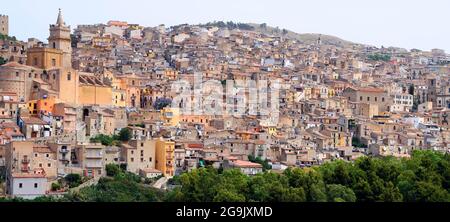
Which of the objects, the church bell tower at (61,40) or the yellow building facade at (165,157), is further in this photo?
the church bell tower at (61,40)

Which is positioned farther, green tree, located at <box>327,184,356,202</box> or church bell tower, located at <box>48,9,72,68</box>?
church bell tower, located at <box>48,9,72,68</box>

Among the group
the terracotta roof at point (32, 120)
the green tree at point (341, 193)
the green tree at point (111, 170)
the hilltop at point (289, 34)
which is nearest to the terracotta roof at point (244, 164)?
the green tree at point (111, 170)

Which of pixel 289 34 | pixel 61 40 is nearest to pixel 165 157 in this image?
pixel 61 40

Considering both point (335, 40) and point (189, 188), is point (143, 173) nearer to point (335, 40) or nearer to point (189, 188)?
point (189, 188)

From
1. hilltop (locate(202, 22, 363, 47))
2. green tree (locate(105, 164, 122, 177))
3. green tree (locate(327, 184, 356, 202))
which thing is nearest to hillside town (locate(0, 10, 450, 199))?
green tree (locate(105, 164, 122, 177))

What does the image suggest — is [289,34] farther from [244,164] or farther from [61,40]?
[244,164]

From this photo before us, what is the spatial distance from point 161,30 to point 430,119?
18645 mm

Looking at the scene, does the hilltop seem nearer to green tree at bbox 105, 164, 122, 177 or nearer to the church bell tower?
the church bell tower

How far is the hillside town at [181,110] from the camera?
59.6ft

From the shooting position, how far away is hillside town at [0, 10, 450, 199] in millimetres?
18156

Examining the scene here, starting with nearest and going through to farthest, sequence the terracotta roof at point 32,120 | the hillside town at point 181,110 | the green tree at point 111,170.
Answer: the green tree at point 111,170, the hillside town at point 181,110, the terracotta roof at point 32,120

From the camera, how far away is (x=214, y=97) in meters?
26.0

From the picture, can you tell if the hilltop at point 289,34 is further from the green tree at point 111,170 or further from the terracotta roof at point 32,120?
the green tree at point 111,170

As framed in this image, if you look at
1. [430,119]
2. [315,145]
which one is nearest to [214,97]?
[315,145]
